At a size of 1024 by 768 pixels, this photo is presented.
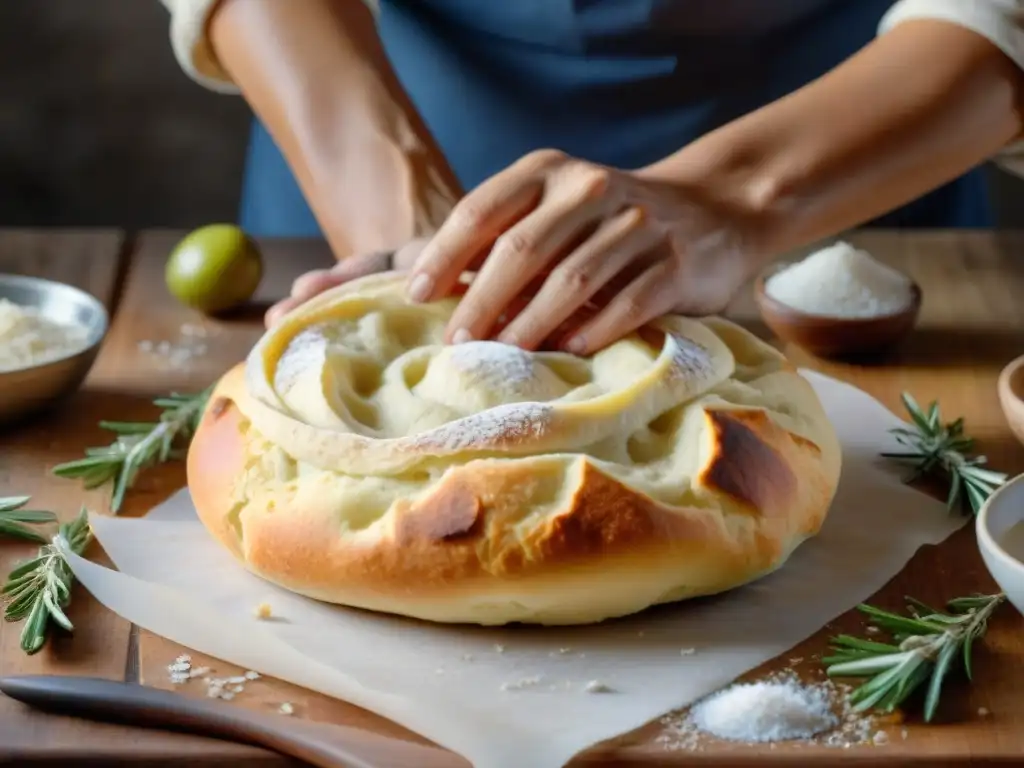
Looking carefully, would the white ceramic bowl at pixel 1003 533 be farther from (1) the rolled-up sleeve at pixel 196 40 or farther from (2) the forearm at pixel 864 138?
(1) the rolled-up sleeve at pixel 196 40

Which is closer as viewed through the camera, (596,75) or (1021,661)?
(1021,661)

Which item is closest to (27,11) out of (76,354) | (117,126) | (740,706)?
(117,126)

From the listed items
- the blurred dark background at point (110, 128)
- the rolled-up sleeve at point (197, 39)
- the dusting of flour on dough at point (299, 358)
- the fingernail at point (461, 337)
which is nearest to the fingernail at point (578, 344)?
the fingernail at point (461, 337)

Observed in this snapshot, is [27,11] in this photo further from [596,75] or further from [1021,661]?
[1021,661]

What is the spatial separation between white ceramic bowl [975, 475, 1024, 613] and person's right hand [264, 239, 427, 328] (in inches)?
28.0

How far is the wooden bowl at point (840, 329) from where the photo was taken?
1.85 meters

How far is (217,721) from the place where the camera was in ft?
3.86

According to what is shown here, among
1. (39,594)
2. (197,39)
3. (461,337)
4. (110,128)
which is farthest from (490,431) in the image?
(110,128)

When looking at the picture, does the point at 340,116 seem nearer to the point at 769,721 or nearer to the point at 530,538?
the point at 530,538

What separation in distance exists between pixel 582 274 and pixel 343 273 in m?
0.30

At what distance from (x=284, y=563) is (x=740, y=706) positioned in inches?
16.7

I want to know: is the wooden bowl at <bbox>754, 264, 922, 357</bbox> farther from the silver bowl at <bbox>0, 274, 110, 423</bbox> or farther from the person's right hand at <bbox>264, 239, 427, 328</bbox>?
the silver bowl at <bbox>0, 274, 110, 423</bbox>

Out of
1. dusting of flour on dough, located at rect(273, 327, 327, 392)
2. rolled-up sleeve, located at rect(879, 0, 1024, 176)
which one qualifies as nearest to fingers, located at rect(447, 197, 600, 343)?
dusting of flour on dough, located at rect(273, 327, 327, 392)

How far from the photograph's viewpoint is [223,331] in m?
2.01
